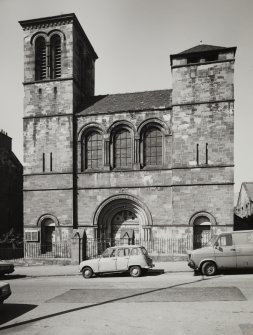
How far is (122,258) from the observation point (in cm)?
1455

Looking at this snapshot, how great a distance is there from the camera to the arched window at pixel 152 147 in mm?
21500

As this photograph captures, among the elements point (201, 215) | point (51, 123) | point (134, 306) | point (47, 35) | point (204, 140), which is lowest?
point (134, 306)

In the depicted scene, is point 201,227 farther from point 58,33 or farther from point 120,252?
point 58,33

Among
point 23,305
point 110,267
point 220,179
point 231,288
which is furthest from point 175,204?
point 23,305

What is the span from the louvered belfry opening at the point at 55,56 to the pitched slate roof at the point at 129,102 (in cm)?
296

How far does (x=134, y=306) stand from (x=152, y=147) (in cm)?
1332

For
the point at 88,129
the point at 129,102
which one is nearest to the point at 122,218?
the point at 88,129

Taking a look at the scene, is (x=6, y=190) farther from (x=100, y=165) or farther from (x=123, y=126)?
(x=123, y=126)

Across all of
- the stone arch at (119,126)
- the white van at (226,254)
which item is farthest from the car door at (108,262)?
the stone arch at (119,126)

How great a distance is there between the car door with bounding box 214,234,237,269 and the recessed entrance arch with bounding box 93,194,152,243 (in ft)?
23.6

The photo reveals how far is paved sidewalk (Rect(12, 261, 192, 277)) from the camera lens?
52.9 ft

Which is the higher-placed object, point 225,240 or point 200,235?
point 225,240

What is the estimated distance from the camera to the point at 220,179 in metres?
20.0

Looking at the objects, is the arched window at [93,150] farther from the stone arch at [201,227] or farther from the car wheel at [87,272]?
the car wheel at [87,272]
